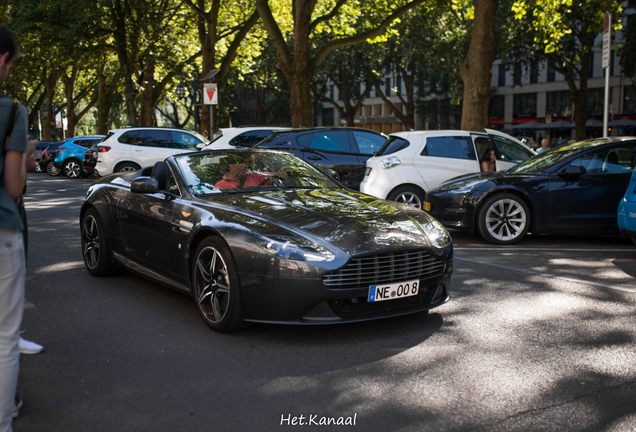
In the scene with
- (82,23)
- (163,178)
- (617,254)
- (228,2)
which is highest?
(228,2)

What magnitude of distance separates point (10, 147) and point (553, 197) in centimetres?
738

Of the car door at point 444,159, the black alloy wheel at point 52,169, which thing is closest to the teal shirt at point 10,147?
the car door at point 444,159

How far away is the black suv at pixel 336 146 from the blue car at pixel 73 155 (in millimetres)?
14444

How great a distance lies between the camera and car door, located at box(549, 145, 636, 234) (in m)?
8.45

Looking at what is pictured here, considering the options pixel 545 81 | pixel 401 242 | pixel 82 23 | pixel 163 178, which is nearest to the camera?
pixel 401 242

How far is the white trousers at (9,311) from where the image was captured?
2707 millimetres

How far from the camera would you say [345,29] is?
30.0 meters

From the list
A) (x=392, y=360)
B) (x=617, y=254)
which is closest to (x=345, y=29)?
(x=617, y=254)

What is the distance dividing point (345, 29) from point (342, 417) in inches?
1124

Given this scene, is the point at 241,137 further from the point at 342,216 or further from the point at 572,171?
the point at 342,216

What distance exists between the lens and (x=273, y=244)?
4.29 m

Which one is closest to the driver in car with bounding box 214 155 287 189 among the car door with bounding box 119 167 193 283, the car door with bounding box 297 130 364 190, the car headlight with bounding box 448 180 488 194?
the car door with bounding box 119 167 193 283

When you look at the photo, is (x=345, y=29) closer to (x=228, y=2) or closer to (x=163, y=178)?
(x=228, y=2)

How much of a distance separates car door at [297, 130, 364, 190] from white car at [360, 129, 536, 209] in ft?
6.32
